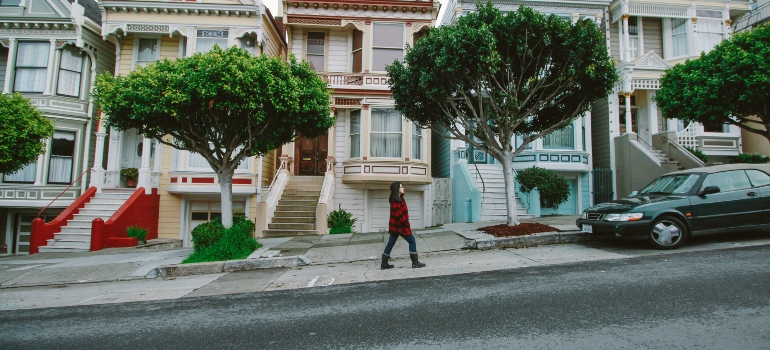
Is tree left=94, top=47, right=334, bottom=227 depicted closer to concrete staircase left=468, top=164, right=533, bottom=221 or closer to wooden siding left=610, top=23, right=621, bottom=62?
concrete staircase left=468, top=164, right=533, bottom=221

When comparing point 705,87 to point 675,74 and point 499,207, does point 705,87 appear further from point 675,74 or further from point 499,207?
point 499,207

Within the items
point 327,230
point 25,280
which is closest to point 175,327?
point 25,280

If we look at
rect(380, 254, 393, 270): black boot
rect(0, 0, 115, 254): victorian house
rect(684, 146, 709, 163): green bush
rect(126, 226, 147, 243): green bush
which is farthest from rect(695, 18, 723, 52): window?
rect(0, 0, 115, 254): victorian house

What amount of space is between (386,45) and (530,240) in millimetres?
10625

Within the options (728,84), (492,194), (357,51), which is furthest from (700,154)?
(357,51)

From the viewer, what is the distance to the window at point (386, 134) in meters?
16.7

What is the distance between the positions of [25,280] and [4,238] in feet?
31.4

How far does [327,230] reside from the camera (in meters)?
14.5

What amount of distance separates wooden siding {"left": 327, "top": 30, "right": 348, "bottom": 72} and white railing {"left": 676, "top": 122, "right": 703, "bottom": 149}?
14.2m

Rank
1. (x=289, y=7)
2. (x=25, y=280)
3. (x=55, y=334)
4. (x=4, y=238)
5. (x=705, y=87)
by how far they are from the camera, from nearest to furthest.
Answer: (x=55, y=334)
(x=25, y=280)
(x=705, y=87)
(x=4, y=238)
(x=289, y=7)

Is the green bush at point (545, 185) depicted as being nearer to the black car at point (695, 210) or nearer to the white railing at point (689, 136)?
the white railing at point (689, 136)

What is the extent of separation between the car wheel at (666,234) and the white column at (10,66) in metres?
20.7

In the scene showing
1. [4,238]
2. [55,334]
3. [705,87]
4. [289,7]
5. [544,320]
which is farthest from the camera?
[289,7]

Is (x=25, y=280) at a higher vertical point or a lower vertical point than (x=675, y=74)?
lower
